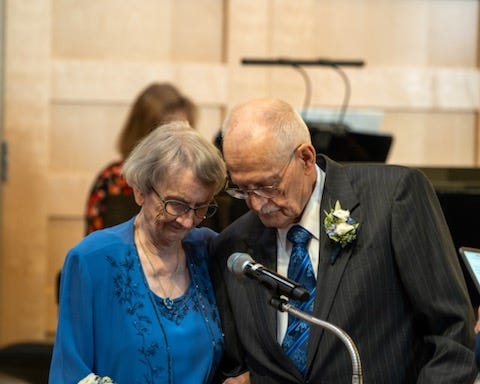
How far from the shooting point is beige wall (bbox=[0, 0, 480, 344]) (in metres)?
5.37

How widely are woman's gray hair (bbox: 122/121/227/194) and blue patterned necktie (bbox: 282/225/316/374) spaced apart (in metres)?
0.28

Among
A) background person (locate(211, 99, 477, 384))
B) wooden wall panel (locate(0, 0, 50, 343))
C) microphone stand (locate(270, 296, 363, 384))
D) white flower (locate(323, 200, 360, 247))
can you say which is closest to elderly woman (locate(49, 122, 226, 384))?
background person (locate(211, 99, 477, 384))

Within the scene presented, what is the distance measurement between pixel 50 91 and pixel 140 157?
2769 millimetres

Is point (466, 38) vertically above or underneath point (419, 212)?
above

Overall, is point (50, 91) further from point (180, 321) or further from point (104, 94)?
point (180, 321)

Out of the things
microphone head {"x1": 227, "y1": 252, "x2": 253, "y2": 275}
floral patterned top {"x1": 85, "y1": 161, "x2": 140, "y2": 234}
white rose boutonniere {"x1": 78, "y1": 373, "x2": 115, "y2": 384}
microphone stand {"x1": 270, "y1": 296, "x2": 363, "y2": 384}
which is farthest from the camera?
floral patterned top {"x1": 85, "y1": 161, "x2": 140, "y2": 234}

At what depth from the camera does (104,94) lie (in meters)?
5.43

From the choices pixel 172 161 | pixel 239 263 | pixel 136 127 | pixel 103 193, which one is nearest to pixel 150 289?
pixel 172 161

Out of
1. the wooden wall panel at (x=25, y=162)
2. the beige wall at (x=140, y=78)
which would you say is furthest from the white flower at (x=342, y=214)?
the wooden wall panel at (x=25, y=162)

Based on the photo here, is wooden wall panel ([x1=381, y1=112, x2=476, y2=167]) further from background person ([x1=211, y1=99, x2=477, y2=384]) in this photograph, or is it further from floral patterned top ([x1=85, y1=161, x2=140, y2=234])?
background person ([x1=211, y1=99, x2=477, y2=384])

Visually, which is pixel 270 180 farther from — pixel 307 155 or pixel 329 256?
pixel 329 256

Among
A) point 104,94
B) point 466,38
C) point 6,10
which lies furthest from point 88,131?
point 466,38

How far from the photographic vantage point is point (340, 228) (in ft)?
8.82

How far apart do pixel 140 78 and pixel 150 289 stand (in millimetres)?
2859
